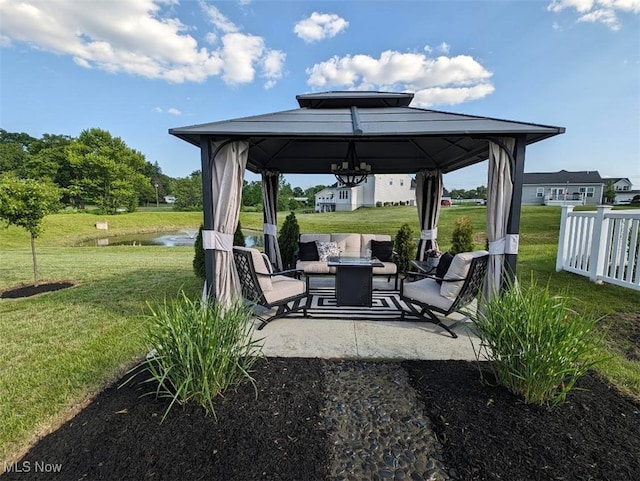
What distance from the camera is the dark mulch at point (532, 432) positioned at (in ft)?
5.40

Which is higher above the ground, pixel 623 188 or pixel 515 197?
pixel 623 188

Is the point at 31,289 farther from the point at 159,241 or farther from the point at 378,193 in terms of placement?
the point at 378,193

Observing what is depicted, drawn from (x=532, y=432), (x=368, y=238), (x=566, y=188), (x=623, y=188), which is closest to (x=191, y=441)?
(x=532, y=432)

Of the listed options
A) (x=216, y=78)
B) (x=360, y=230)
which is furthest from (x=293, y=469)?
(x=360, y=230)

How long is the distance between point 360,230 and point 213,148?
1681 centimetres

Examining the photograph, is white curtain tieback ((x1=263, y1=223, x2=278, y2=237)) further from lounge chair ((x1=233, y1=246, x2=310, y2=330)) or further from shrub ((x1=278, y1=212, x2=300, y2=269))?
lounge chair ((x1=233, y1=246, x2=310, y2=330))

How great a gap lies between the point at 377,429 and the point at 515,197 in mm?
3166

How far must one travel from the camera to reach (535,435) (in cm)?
190

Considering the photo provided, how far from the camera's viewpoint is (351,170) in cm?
515

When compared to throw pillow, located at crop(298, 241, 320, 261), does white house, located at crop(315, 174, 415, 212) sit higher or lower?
higher

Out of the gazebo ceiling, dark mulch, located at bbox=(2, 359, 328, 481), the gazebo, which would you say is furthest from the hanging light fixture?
dark mulch, located at bbox=(2, 359, 328, 481)

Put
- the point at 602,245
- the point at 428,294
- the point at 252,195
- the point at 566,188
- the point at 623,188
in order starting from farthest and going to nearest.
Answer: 1. the point at 623,188
2. the point at 252,195
3. the point at 566,188
4. the point at 602,245
5. the point at 428,294

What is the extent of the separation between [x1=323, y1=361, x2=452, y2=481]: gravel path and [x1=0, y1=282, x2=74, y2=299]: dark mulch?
234 inches

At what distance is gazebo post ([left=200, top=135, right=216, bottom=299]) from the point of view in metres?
3.72
